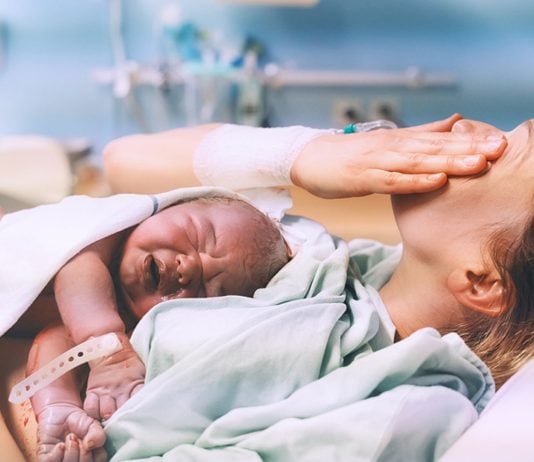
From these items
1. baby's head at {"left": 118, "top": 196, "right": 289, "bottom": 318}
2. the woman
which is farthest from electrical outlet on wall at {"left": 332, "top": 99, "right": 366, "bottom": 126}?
baby's head at {"left": 118, "top": 196, "right": 289, "bottom": 318}

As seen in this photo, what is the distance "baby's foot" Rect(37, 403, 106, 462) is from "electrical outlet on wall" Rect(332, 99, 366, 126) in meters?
0.66

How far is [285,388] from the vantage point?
0.53 meters

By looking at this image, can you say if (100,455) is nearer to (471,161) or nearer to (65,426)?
(65,426)

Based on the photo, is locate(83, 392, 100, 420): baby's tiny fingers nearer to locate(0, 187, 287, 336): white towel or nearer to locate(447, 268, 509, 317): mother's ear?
locate(0, 187, 287, 336): white towel

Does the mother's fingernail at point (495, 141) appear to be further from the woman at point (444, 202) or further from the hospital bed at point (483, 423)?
the hospital bed at point (483, 423)

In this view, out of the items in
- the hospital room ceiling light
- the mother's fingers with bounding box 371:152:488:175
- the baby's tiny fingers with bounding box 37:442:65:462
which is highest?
the hospital room ceiling light

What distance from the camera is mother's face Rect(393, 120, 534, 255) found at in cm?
57

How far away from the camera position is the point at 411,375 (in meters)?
0.53

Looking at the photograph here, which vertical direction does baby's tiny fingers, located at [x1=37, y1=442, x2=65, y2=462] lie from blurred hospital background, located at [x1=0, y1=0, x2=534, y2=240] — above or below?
below

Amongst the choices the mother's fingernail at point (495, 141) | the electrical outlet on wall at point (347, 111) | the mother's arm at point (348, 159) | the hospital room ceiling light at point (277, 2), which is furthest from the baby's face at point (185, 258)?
the hospital room ceiling light at point (277, 2)

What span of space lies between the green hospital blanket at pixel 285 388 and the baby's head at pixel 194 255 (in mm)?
A: 16

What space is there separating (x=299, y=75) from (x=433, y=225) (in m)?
0.74

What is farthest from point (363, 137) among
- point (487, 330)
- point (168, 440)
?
point (168, 440)

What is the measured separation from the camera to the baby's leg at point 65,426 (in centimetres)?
48
